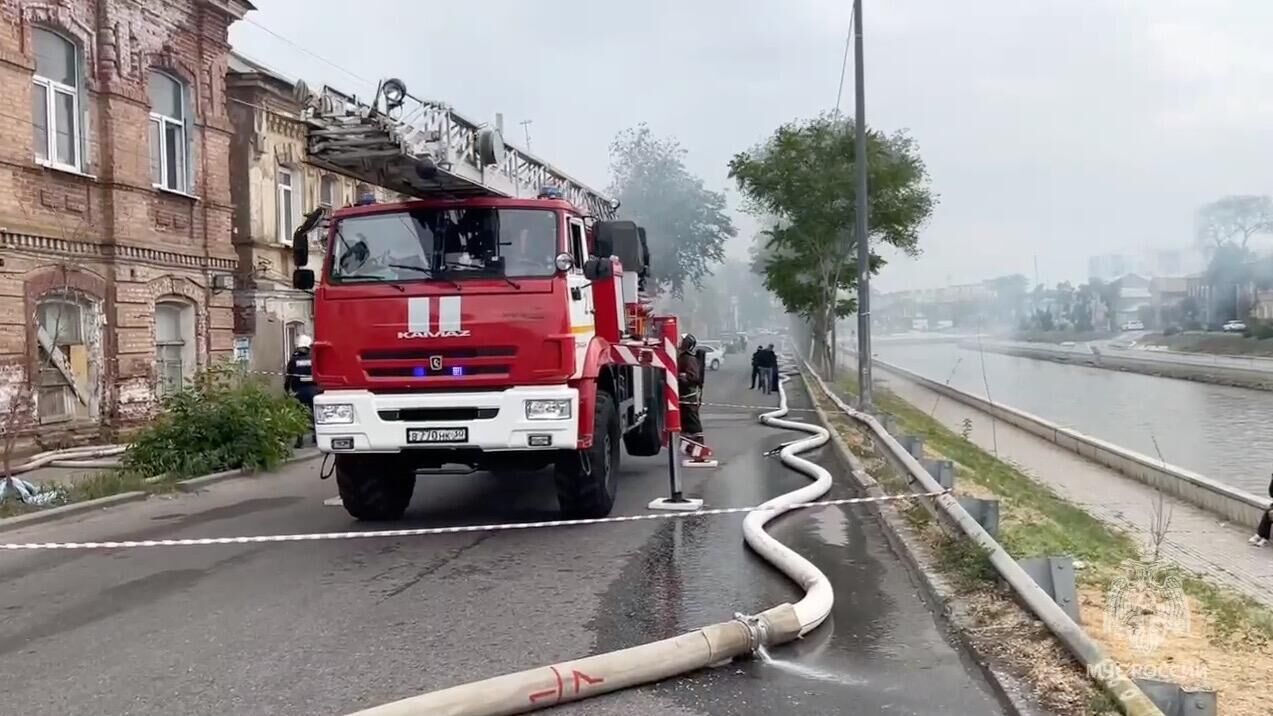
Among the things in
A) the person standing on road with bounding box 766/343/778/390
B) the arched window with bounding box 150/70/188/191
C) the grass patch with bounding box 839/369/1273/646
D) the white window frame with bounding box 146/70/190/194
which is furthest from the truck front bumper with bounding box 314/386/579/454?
the person standing on road with bounding box 766/343/778/390

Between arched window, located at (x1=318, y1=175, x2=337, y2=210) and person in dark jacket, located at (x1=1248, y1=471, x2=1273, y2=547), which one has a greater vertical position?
arched window, located at (x1=318, y1=175, x2=337, y2=210)

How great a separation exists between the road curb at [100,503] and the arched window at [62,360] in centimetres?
343

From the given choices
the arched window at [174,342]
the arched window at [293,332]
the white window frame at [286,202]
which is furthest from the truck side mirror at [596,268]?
the arched window at [293,332]

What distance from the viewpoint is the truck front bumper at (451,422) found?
26.8 feet

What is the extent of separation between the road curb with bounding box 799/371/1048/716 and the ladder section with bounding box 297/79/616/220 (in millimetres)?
4437

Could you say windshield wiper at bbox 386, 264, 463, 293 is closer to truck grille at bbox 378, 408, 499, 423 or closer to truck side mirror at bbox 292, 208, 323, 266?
truck grille at bbox 378, 408, 499, 423

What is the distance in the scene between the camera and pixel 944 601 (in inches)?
242

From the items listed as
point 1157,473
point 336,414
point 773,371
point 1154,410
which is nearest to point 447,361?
point 336,414

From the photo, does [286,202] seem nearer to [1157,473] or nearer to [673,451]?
[673,451]

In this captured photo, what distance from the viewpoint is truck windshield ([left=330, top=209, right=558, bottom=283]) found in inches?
333

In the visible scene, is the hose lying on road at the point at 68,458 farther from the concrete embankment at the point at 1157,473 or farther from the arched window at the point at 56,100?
the concrete embankment at the point at 1157,473

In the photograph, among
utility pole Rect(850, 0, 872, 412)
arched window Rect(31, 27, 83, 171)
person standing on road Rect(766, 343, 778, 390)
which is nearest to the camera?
arched window Rect(31, 27, 83, 171)

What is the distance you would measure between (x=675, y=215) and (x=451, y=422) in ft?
138

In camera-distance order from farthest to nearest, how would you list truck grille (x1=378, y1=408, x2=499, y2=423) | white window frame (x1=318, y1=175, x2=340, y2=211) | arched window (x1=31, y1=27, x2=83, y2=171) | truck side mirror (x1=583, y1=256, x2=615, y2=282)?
1. white window frame (x1=318, y1=175, x2=340, y2=211)
2. arched window (x1=31, y1=27, x2=83, y2=171)
3. truck side mirror (x1=583, y1=256, x2=615, y2=282)
4. truck grille (x1=378, y1=408, x2=499, y2=423)
